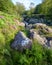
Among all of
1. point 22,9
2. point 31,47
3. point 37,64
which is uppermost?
point 31,47

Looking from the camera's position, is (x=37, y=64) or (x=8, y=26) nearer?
(x=37, y=64)

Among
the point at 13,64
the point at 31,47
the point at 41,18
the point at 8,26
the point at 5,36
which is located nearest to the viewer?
the point at 13,64

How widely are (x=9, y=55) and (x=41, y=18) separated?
49.0m

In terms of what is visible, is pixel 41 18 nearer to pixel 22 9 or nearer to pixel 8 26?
pixel 8 26

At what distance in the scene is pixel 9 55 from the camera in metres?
11.9

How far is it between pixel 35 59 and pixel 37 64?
300mm

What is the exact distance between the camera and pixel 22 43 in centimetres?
1241

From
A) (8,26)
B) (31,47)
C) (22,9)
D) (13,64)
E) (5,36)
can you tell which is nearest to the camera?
(13,64)

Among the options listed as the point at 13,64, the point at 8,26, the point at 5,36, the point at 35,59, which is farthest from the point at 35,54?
the point at 8,26

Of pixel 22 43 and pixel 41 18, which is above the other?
pixel 22 43

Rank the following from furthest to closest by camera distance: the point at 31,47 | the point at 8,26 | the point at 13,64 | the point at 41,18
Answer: the point at 41,18, the point at 8,26, the point at 31,47, the point at 13,64

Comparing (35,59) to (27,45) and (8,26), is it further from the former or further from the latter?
(8,26)

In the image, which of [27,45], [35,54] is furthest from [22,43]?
[35,54]

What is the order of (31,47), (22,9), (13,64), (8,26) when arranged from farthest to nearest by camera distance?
(22,9) < (8,26) < (31,47) < (13,64)
